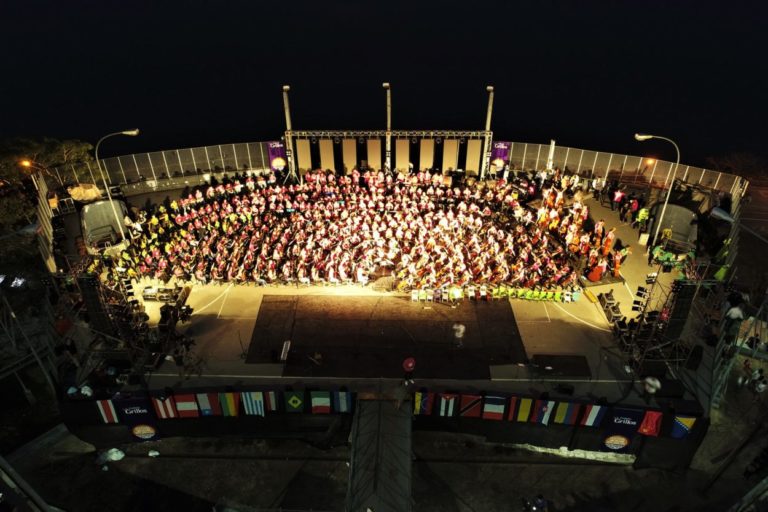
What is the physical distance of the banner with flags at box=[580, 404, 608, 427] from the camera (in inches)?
690

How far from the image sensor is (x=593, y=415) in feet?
58.3

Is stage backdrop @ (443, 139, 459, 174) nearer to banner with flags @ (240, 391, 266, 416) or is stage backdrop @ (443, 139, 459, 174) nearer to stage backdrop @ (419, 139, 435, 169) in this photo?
stage backdrop @ (419, 139, 435, 169)

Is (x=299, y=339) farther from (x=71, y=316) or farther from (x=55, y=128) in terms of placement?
(x=55, y=128)

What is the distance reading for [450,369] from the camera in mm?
20547

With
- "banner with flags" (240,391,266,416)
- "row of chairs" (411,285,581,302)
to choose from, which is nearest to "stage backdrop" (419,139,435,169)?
"row of chairs" (411,285,581,302)

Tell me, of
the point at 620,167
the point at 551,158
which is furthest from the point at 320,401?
the point at 620,167

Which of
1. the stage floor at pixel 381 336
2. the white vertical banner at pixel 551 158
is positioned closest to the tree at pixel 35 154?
the stage floor at pixel 381 336

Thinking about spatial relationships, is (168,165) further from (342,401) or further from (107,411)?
(342,401)

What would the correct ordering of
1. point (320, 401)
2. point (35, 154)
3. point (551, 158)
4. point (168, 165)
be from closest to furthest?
point (320, 401) < point (35, 154) < point (168, 165) < point (551, 158)

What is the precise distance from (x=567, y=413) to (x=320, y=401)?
9.07 m

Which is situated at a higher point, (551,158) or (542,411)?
(551,158)

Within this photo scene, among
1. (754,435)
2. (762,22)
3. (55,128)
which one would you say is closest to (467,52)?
(55,128)

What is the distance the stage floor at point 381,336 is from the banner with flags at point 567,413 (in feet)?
10.3

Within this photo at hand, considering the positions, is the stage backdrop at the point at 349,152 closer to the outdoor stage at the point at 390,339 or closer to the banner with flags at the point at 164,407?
the outdoor stage at the point at 390,339
